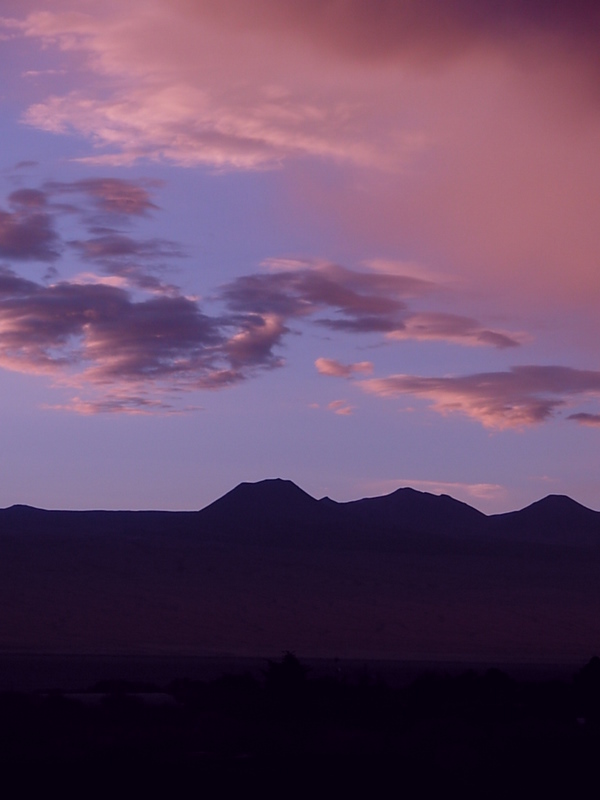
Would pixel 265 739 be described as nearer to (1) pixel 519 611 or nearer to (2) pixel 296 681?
(2) pixel 296 681

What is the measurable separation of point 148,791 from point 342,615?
38.4 metres

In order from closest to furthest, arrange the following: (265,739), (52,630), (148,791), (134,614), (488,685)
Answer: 1. (148,791)
2. (265,739)
3. (488,685)
4. (52,630)
5. (134,614)

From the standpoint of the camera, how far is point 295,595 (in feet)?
178

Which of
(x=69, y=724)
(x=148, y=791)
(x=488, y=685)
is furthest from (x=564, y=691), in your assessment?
(x=148, y=791)

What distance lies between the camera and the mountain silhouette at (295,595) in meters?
42.6

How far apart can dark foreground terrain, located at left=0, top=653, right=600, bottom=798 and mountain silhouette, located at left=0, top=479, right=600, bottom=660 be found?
50.8 feet

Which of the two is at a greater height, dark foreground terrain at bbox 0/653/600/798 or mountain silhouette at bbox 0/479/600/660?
mountain silhouette at bbox 0/479/600/660

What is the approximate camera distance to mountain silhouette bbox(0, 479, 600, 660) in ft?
140

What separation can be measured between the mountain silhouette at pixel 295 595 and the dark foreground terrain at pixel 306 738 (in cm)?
1548

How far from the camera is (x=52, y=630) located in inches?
1638

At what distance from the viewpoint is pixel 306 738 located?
56.7 ft

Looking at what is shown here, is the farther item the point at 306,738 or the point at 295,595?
the point at 295,595

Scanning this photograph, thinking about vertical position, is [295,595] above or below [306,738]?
above

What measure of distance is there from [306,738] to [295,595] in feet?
122
